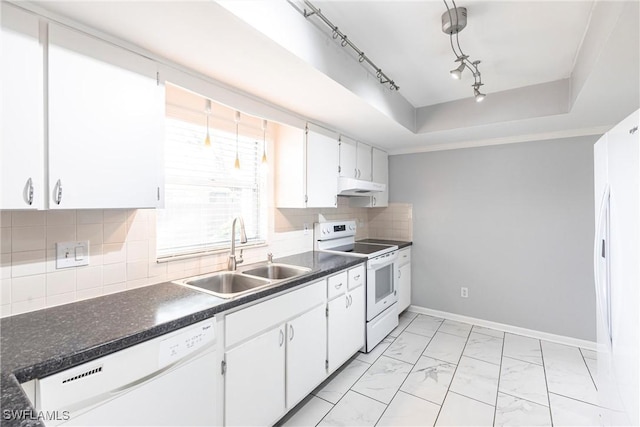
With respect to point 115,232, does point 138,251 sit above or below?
below

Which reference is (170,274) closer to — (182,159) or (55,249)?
(55,249)

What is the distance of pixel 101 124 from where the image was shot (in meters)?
1.26

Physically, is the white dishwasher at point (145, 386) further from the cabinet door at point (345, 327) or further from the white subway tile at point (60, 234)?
the cabinet door at point (345, 327)

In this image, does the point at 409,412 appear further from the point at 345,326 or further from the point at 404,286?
the point at 404,286

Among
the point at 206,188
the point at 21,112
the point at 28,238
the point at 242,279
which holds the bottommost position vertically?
the point at 242,279

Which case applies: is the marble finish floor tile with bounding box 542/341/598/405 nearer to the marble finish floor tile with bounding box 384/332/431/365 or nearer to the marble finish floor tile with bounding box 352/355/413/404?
the marble finish floor tile with bounding box 384/332/431/365

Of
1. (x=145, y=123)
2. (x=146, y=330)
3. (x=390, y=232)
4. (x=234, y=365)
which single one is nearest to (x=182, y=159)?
(x=145, y=123)

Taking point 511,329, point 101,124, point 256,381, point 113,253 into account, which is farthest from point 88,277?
point 511,329

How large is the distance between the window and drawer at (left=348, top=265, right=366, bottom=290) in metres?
→ 0.85

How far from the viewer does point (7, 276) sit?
4.05 feet

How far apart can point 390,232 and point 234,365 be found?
2.99 metres

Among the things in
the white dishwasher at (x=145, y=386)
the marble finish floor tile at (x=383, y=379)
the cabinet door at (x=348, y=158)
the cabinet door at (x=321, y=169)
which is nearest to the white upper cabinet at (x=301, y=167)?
the cabinet door at (x=321, y=169)

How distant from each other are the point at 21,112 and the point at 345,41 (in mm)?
1625

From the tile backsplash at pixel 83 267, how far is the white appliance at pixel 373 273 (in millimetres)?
1301
